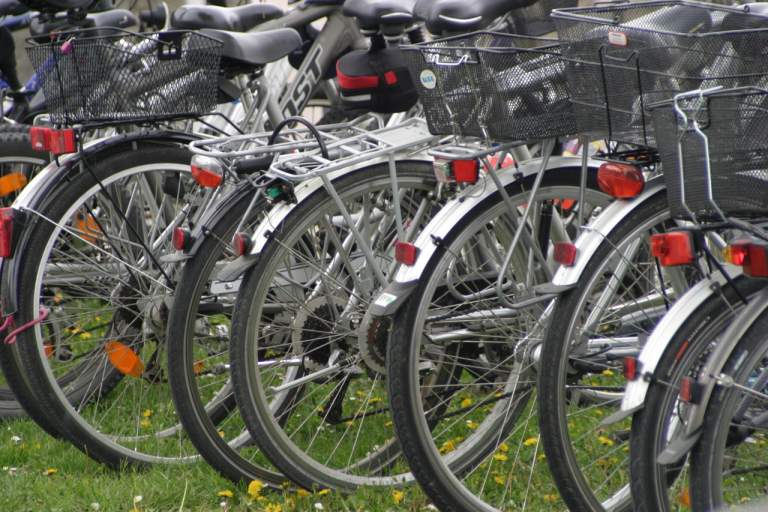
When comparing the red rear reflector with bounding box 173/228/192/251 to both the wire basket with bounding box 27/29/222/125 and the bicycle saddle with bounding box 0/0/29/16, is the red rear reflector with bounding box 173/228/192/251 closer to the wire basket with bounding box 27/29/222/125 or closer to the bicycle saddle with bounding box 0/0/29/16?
the wire basket with bounding box 27/29/222/125

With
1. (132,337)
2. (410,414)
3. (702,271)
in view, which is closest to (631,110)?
(702,271)

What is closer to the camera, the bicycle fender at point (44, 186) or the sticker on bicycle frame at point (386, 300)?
the sticker on bicycle frame at point (386, 300)

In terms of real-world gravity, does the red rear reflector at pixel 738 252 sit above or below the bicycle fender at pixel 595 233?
above

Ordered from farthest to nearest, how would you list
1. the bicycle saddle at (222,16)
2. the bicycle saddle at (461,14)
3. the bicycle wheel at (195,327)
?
the bicycle saddle at (222,16)
the bicycle wheel at (195,327)
the bicycle saddle at (461,14)

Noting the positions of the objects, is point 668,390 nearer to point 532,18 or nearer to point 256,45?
point 532,18

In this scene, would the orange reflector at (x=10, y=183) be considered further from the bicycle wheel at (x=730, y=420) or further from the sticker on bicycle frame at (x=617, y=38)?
the bicycle wheel at (x=730, y=420)

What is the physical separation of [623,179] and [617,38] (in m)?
0.48

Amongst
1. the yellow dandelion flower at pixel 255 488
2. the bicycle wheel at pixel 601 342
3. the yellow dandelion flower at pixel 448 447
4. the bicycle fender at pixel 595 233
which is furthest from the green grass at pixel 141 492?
the bicycle fender at pixel 595 233

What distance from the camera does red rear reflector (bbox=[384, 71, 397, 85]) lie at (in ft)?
14.7

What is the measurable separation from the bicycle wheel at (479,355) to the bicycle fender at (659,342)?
775 millimetres

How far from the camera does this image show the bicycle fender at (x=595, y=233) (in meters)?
3.41

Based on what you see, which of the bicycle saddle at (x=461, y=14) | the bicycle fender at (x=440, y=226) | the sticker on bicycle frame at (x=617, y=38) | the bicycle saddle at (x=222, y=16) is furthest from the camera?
the bicycle saddle at (x=222, y=16)

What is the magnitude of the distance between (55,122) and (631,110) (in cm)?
201

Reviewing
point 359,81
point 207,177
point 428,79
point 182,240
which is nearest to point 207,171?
point 207,177
